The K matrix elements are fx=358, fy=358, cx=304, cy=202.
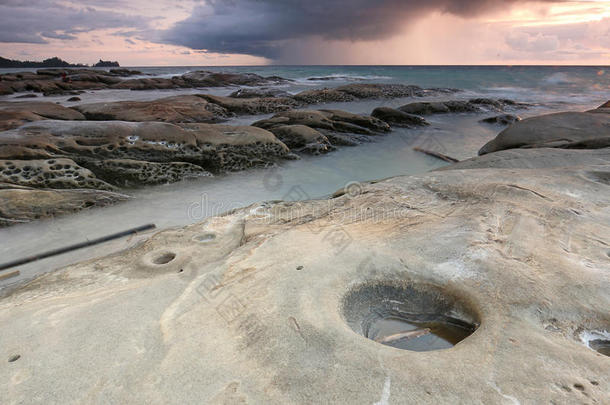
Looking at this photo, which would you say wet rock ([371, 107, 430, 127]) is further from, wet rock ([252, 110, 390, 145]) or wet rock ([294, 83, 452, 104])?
wet rock ([294, 83, 452, 104])

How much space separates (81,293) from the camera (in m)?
2.46

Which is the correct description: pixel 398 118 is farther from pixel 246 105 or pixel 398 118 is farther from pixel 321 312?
pixel 321 312

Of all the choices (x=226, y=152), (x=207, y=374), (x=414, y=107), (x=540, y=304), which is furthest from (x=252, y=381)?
(x=414, y=107)

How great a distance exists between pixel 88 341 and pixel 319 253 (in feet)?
4.86

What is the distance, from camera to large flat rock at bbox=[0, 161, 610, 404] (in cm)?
152

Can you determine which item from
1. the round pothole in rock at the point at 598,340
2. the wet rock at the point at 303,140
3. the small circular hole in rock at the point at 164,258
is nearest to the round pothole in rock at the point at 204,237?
the small circular hole in rock at the point at 164,258

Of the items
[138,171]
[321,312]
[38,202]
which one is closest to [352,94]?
[138,171]

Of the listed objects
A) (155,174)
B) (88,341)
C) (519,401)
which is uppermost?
(519,401)

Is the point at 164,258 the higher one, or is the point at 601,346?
the point at 601,346

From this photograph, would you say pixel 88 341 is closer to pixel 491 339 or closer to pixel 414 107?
pixel 491 339

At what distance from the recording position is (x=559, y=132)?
7113 mm

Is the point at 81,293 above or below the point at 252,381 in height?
below

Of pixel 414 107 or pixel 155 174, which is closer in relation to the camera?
pixel 155 174

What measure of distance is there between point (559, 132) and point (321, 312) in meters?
7.42
